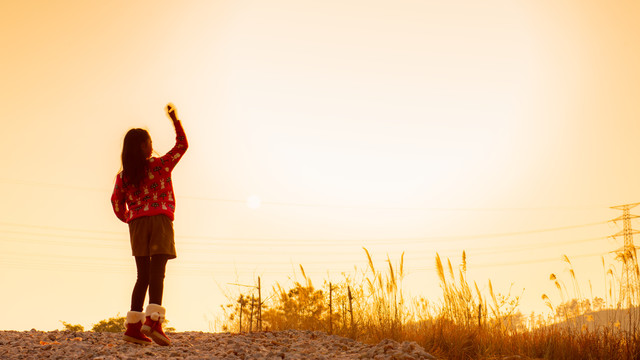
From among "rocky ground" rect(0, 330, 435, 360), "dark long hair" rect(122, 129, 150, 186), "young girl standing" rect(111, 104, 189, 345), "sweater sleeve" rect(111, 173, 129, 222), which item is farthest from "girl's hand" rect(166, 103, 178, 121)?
"rocky ground" rect(0, 330, 435, 360)

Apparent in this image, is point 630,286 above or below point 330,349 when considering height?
above

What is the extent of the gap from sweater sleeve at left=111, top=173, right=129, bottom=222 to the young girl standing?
0.25 feet

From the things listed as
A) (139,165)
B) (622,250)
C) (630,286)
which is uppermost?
(139,165)

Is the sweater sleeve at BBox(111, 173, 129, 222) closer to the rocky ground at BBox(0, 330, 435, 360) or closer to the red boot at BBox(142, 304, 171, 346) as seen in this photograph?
the red boot at BBox(142, 304, 171, 346)

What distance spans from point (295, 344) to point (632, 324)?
332 centimetres

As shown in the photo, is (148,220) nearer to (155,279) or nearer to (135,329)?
(155,279)

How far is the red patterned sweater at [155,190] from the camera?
17.4 feet

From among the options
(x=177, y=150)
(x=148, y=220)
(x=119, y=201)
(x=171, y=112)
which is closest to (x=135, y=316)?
(x=148, y=220)

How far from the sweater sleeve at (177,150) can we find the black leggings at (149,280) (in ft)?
3.10

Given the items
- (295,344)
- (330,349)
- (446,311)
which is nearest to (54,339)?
(295,344)

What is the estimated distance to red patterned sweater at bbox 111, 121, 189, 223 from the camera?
5.31m

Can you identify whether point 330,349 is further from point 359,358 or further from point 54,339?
point 54,339

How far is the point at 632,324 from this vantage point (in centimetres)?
514

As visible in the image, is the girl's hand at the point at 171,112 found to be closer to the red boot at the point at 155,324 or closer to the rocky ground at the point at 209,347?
the red boot at the point at 155,324
